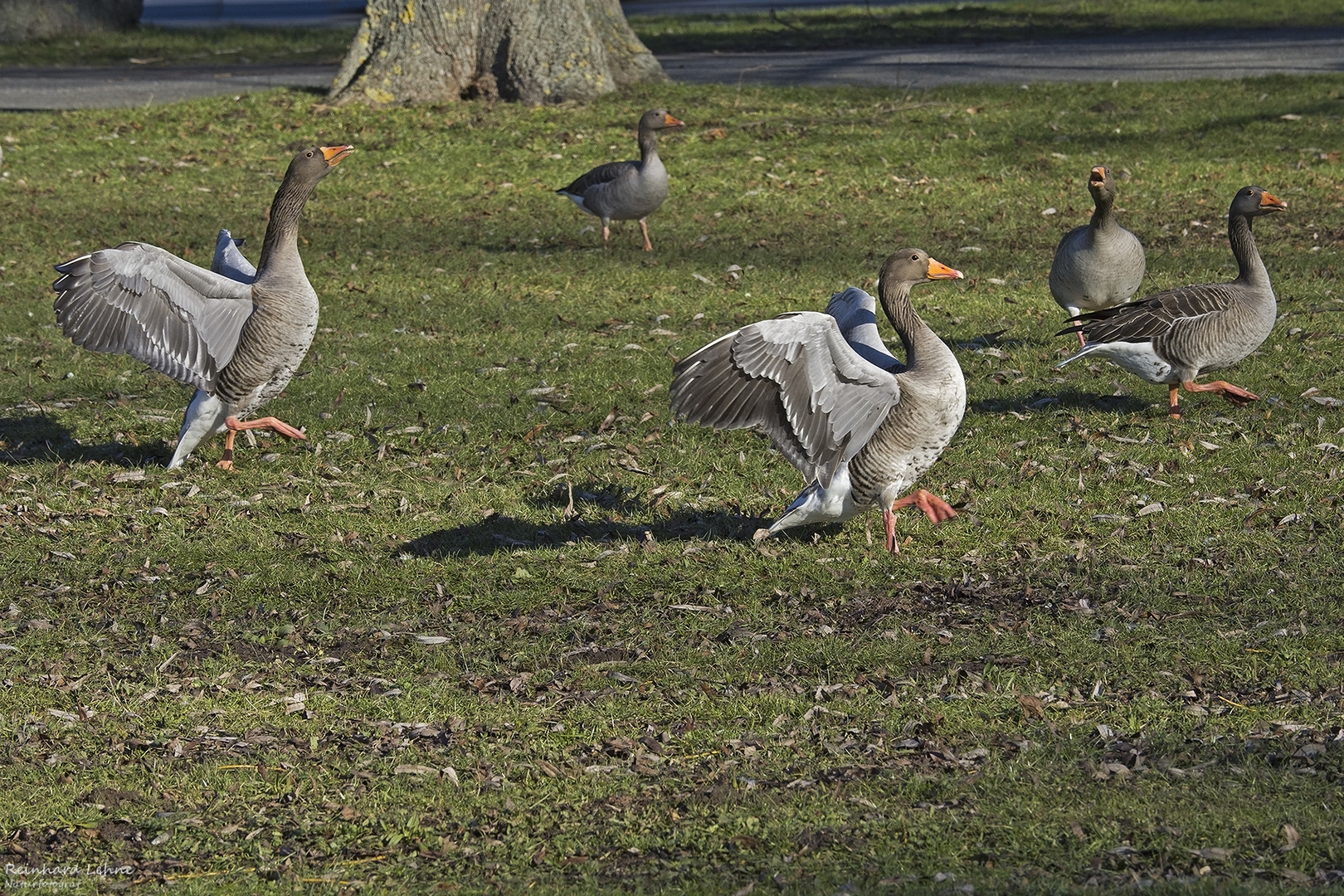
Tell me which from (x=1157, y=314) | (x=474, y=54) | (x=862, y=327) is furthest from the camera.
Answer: (x=474, y=54)

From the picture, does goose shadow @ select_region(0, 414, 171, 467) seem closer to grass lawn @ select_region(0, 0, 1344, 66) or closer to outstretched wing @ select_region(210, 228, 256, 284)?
outstretched wing @ select_region(210, 228, 256, 284)

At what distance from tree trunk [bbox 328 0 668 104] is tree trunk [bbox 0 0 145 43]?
12145 mm

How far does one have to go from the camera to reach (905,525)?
784 cm

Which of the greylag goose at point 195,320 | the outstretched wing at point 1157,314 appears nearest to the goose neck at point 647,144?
the greylag goose at point 195,320

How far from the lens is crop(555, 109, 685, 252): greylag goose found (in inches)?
552

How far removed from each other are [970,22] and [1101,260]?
20006mm

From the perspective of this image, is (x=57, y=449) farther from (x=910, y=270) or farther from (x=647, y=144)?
(x=647, y=144)

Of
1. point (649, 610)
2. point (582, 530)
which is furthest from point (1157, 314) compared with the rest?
point (649, 610)

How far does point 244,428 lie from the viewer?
8922 mm

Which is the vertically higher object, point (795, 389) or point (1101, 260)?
point (1101, 260)

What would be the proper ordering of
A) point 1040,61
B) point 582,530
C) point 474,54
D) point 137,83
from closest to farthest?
point 582,530, point 474,54, point 1040,61, point 137,83

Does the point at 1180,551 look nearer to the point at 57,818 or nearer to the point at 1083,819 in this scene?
the point at 1083,819

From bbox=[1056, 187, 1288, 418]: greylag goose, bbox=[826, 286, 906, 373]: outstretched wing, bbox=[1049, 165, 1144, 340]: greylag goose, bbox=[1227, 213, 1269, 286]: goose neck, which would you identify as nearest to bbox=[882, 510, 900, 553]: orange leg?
bbox=[826, 286, 906, 373]: outstretched wing

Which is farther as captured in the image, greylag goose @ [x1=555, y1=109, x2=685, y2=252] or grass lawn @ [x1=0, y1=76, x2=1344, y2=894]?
greylag goose @ [x1=555, y1=109, x2=685, y2=252]
